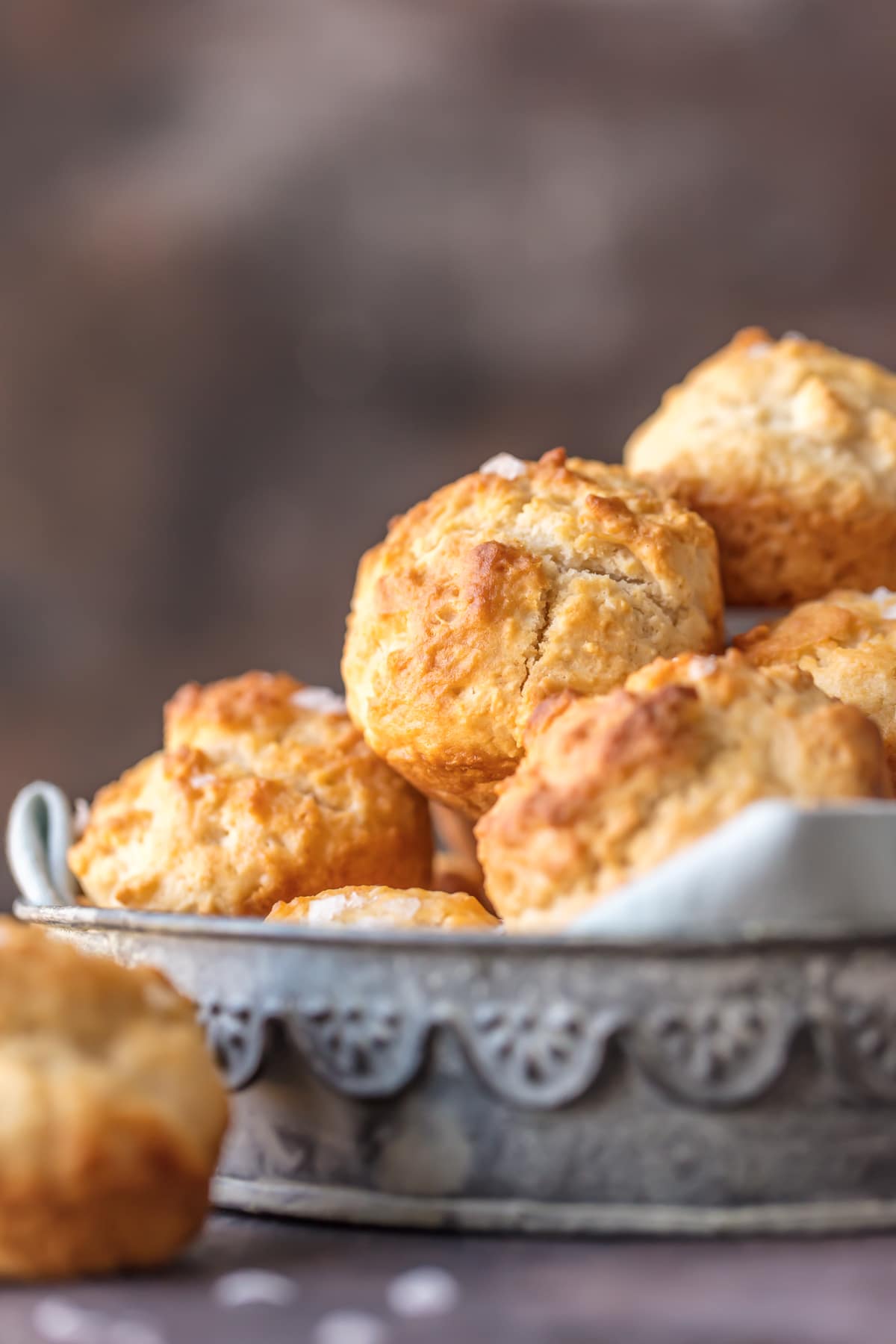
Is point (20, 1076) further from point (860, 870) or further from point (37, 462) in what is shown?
point (37, 462)

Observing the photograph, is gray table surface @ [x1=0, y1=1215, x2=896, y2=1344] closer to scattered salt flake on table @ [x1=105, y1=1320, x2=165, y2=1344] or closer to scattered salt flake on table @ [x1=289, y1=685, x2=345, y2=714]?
scattered salt flake on table @ [x1=105, y1=1320, x2=165, y2=1344]

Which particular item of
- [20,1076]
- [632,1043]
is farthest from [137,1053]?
[632,1043]

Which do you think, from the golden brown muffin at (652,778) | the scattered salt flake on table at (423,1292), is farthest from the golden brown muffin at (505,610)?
the scattered salt flake on table at (423,1292)

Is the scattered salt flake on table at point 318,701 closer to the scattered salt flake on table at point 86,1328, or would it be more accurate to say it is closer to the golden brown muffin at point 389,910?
the golden brown muffin at point 389,910

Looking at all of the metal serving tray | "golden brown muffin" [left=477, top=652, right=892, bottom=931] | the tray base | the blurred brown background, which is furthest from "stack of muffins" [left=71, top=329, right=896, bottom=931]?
the blurred brown background

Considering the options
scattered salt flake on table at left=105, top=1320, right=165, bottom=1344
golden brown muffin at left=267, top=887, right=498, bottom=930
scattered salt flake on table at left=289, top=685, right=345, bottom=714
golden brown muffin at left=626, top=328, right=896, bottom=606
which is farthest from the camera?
scattered salt flake on table at left=289, top=685, right=345, bottom=714
